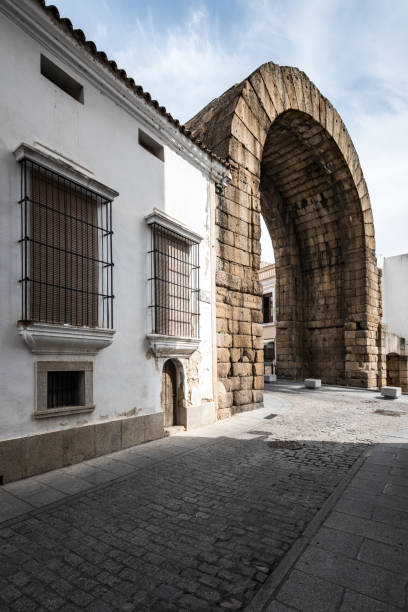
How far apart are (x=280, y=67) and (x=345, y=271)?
27.3 ft

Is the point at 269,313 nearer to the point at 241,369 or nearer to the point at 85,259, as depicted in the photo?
the point at 241,369

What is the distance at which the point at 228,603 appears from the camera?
2088 mm

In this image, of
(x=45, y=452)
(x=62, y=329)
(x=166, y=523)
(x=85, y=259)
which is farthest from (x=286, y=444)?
(x=85, y=259)

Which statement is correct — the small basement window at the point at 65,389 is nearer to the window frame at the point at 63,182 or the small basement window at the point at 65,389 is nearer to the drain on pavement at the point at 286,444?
the window frame at the point at 63,182

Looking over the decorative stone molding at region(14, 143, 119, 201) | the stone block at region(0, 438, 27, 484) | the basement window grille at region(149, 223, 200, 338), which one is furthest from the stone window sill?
the decorative stone molding at region(14, 143, 119, 201)

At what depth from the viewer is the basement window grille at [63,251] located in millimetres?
4277

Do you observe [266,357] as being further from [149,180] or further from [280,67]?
[149,180]

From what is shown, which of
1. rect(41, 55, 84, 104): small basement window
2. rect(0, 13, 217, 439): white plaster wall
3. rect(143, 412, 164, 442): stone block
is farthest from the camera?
rect(143, 412, 164, 442): stone block

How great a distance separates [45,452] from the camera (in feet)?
Result: 14.0

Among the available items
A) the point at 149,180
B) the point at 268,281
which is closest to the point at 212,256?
the point at 149,180

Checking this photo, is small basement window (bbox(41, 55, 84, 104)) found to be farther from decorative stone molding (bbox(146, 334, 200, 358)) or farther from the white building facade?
decorative stone molding (bbox(146, 334, 200, 358))

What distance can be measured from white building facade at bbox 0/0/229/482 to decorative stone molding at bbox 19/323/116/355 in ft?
0.05

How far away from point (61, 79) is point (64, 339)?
3571mm

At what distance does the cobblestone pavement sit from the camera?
219 centimetres
